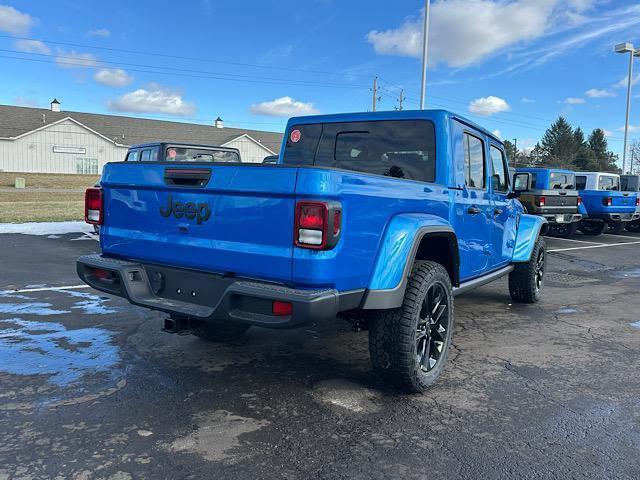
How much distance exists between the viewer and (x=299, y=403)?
349 centimetres

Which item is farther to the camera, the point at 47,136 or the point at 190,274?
the point at 47,136

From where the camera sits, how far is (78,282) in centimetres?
730

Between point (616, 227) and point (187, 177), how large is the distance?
18333 mm

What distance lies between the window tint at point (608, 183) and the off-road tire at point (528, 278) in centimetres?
1242

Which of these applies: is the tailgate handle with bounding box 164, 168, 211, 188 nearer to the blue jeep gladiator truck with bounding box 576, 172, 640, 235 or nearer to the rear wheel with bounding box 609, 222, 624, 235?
the blue jeep gladiator truck with bounding box 576, 172, 640, 235

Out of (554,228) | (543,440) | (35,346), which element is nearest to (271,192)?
(543,440)

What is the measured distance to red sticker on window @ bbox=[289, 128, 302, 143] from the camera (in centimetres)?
522

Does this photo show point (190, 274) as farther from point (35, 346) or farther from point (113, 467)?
point (35, 346)

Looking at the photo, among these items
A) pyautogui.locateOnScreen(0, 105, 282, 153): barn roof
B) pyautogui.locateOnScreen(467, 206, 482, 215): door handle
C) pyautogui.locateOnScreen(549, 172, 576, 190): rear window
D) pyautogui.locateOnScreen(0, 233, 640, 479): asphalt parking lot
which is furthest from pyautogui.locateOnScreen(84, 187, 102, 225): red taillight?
pyautogui.locateOnScreen(0, 105, 282, 153): barn roof

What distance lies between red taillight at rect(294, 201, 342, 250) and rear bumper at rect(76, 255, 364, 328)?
276 mm

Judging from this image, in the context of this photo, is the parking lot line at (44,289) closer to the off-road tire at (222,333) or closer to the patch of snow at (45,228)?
the off-road tire at (222,333)

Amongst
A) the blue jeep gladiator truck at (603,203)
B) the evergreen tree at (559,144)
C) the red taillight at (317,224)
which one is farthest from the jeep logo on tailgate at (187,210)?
the evergreen tree at (559,144)

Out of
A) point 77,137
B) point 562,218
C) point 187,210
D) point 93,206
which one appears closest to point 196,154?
point 93,206

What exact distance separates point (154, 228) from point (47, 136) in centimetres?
4717
